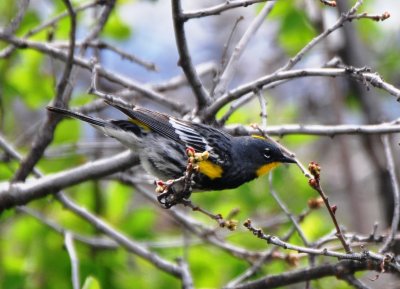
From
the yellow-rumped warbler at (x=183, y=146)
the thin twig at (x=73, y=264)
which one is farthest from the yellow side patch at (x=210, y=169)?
the thin twig at (x=73, y=264)

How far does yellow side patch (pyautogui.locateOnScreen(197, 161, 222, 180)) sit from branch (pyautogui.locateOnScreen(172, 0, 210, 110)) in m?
0.33

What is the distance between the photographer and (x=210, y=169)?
418cm

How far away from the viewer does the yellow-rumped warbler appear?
13.8 feet

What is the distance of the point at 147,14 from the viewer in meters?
11.1

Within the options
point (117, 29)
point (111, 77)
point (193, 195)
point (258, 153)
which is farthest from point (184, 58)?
point (117, 29)

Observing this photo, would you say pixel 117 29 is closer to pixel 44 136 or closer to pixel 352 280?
pixel 44 136

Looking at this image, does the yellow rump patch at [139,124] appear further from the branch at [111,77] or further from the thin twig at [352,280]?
the thin twig at [352,280]

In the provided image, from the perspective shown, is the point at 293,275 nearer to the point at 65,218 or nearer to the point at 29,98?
the point at 65,218

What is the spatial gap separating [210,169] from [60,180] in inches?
34.4

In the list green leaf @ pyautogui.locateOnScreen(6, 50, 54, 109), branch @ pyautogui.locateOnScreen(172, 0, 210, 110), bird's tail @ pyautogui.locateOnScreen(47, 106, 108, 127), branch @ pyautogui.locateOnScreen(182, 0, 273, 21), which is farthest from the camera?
green leaf @ pyautogui.locateOnScreen(6, 50, 54, 109)

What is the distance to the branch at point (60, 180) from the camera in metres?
4.22

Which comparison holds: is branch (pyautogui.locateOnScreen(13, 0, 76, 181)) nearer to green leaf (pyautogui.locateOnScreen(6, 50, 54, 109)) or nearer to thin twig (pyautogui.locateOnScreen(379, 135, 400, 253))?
green leaf (pyautogui.locateOnScreen(6, 50, 54, 109))

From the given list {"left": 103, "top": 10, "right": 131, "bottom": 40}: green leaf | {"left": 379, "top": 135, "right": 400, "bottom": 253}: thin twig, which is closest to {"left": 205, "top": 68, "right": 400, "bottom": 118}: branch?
{"left": 379, "top": 135, "right": 400, "bottom": 253}: thin twig

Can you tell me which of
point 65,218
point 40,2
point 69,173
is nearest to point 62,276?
point 65,218
